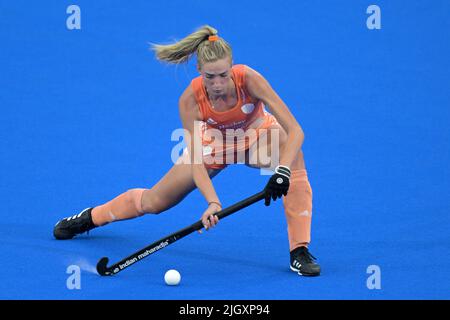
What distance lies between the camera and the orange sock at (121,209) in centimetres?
597

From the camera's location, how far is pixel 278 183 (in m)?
5.11

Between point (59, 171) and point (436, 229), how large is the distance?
3047mm

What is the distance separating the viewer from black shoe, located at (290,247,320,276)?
17.5ft

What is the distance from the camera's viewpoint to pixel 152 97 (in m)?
9.27

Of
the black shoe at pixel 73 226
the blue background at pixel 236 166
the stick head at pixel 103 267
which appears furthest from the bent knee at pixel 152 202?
the stick head at pixel 103 267

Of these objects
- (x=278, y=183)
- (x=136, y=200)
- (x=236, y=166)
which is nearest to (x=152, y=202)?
(x=136, y=200)

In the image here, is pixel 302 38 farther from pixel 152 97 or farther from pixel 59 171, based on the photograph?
pixel 59 171

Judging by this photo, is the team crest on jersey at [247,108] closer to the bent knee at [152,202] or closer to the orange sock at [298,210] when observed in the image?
the orange sock at [298,210]

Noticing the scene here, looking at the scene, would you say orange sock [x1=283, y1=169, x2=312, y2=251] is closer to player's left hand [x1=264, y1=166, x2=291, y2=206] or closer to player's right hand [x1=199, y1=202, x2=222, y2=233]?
player's left hand [x1=264, y1=166, x2=291, y2=206]

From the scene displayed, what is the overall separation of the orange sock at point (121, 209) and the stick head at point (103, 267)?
2.16 feet

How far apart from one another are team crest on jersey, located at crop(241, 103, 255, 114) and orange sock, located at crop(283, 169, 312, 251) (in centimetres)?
Answer: 46

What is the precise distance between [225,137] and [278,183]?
2.51 ft

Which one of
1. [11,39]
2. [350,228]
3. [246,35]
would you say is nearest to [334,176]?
[350,228]

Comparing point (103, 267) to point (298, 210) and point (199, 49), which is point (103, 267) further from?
point (199, 49)
